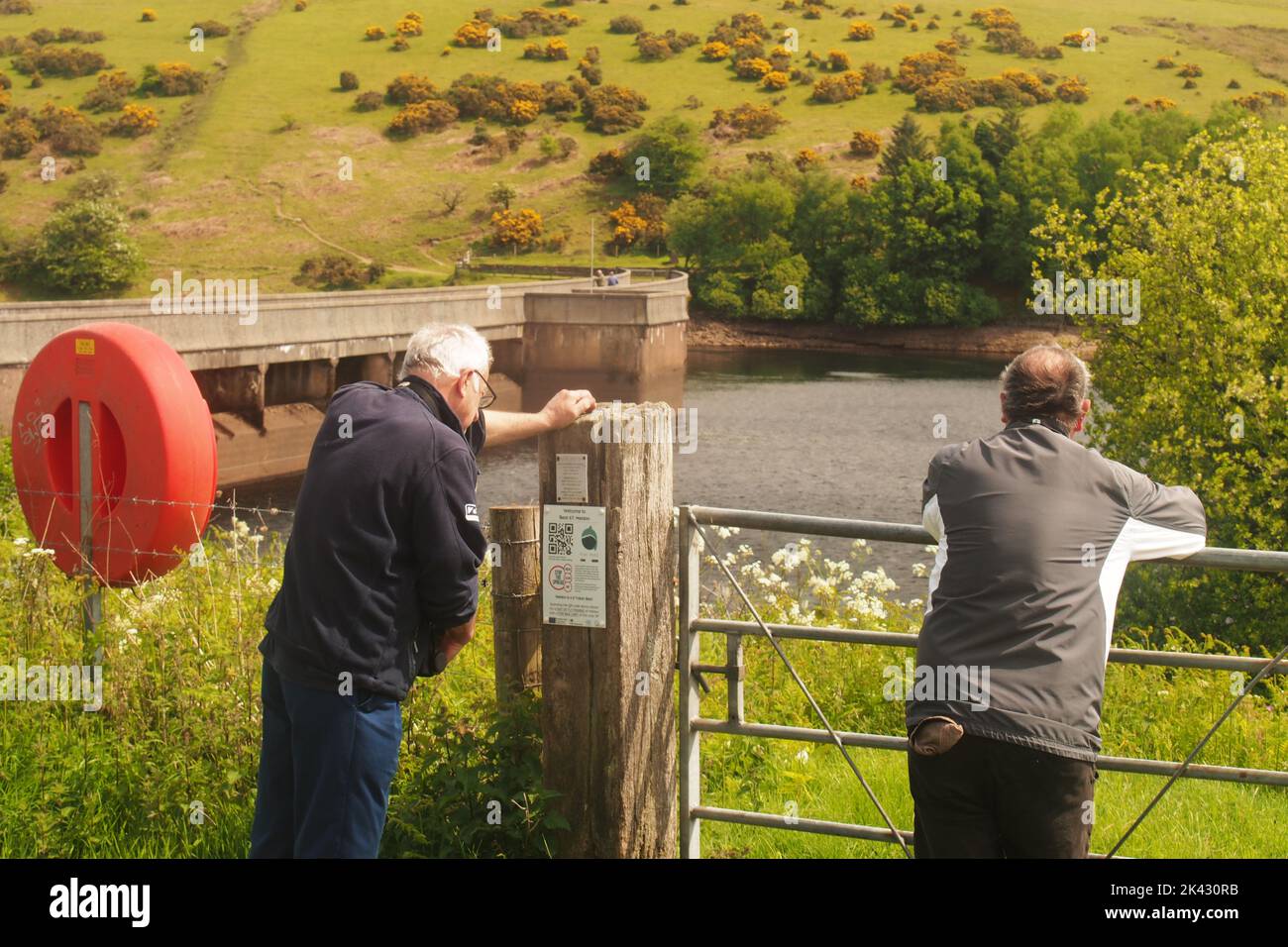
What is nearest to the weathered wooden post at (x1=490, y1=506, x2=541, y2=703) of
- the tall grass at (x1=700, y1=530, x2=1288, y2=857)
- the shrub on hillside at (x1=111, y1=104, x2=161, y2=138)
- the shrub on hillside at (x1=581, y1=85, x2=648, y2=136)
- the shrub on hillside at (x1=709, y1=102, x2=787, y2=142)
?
the tall grass at (x1=700, y1=530, x2=1288, y2=857)

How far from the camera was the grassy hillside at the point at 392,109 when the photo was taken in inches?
4104

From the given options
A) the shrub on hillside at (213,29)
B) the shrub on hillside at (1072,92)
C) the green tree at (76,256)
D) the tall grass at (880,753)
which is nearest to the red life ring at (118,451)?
the tall grass at (880,753)

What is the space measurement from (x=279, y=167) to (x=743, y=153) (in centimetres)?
3712

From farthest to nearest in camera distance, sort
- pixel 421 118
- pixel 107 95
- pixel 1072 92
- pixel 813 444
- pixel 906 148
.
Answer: pixel 421 118, pixel 1072 92, pixel 107 95, pixel 906 148, pixel 813 444

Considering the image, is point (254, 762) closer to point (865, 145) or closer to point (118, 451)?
point (118, 451)

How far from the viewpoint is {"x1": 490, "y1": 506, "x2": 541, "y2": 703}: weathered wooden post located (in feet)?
16.9

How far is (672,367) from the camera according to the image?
6125 centimetres

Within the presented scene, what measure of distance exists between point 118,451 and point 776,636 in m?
4.31

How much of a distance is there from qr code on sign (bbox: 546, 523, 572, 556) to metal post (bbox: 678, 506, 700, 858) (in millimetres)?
→ 389

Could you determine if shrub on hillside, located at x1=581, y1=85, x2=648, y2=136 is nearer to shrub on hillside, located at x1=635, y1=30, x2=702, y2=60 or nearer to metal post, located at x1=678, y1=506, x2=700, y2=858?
shrub on hillside, located at x1=635, y1=30, x2=702, y2=60

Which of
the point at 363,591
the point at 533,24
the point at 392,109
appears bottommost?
the point at 392,109

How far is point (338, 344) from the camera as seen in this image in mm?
43250

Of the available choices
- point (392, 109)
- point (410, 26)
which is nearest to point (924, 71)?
point (392, 109)
